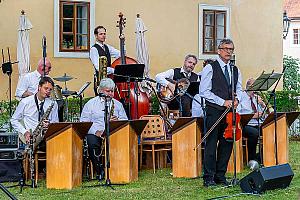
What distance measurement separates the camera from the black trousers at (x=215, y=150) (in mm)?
9219

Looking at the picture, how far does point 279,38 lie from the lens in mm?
20703

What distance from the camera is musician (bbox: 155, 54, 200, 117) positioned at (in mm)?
11945

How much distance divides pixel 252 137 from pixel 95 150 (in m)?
2.80

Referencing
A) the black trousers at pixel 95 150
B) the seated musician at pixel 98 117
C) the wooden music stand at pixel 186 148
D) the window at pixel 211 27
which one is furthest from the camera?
the window at pixel 211 27

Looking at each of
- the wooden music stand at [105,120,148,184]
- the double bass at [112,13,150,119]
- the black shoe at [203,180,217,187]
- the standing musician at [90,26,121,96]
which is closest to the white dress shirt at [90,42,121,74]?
the standing musician at [90,26,121,96]

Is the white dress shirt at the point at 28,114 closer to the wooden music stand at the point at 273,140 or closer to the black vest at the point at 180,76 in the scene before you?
the black vest at the point at 180,76

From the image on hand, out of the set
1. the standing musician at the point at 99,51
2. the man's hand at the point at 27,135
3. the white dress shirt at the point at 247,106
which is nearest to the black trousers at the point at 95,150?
the man's hand at the point at 27,135

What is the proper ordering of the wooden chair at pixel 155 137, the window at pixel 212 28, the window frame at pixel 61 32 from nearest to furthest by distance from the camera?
the wooden chair at pixel 155 137 → the window frame at pixel 61 32 → the window at pixel 212 28

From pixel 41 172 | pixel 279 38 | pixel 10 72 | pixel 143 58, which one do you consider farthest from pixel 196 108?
pixel 279 38

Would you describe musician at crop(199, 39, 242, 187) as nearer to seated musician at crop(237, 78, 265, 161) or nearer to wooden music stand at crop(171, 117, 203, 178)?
wooden music stand at crop(171, 117, 203, 178)

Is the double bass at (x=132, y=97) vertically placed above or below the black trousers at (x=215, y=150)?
above

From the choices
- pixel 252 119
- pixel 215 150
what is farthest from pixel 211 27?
pixel 215 150

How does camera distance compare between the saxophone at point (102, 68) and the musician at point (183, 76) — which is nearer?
the saxophone at point (102, 68)

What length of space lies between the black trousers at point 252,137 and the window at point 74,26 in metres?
6.32
